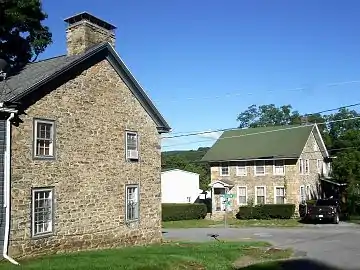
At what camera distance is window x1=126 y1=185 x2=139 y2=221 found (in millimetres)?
23328

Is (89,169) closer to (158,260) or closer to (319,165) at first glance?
(158,260)

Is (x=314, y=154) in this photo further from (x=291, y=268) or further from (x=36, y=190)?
(x=36, y=190)

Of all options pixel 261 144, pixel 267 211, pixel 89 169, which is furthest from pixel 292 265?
pixel 261 144

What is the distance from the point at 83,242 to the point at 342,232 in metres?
18.1

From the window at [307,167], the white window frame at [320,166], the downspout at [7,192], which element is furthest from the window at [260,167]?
the downspout at [7,192]

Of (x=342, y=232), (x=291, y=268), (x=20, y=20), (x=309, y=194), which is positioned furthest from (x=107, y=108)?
(x=309, y=194)

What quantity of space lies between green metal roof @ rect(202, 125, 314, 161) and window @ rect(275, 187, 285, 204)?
10.2 ft

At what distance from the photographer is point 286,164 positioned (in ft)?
147

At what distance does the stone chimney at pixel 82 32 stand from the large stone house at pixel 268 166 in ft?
86.1

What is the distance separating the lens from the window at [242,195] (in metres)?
46.8

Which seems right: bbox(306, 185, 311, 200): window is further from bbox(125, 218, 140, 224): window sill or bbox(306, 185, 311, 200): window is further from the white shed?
bbox(125, 218, 140, 224): window sill

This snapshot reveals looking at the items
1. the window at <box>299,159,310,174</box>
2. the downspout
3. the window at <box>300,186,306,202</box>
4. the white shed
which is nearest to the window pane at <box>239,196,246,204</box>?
the window at <box>300,186,306,202</box>

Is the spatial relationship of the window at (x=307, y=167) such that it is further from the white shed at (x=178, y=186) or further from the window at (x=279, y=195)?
the white shed at (x=178, y=186)

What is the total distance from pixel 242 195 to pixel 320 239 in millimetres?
19793
